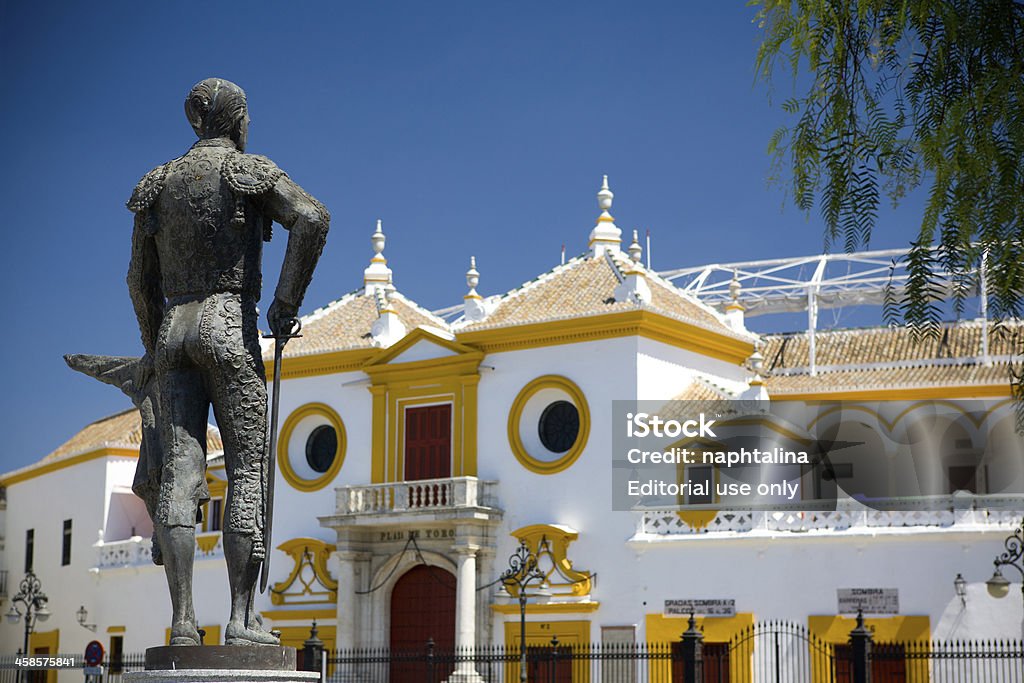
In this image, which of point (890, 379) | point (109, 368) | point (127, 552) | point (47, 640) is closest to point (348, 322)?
point (127, 552)

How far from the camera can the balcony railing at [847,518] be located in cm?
2378

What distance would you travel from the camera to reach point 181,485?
279 inches

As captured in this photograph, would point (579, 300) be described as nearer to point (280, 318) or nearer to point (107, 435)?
point (107, 435)

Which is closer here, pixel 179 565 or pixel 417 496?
pixel 179 565

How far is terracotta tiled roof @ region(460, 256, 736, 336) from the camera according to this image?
27719 millimetres

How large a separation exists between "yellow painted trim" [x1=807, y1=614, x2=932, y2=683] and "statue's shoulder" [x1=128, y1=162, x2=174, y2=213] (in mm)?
18167

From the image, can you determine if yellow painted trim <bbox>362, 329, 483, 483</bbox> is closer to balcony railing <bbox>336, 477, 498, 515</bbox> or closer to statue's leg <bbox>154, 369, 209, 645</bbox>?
balcony railing <bbox>336, 477, 498, 515</bbox>

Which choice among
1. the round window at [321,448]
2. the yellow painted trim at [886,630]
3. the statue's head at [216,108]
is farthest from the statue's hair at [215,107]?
the round window at [321,448]

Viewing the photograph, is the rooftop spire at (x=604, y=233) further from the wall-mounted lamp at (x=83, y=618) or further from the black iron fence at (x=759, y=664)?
the wall-mounted lamp at (x=83, y=618)

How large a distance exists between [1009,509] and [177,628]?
1964 centimetres

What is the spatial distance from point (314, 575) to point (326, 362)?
4454mm

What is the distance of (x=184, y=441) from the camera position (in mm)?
7176

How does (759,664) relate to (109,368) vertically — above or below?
below

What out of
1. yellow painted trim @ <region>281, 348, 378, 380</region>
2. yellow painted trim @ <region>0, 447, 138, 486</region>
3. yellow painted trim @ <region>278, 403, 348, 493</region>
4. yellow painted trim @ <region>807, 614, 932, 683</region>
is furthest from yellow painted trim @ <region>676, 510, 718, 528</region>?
yellow painted trim @ <region>0, 447, 138, 486</region>
